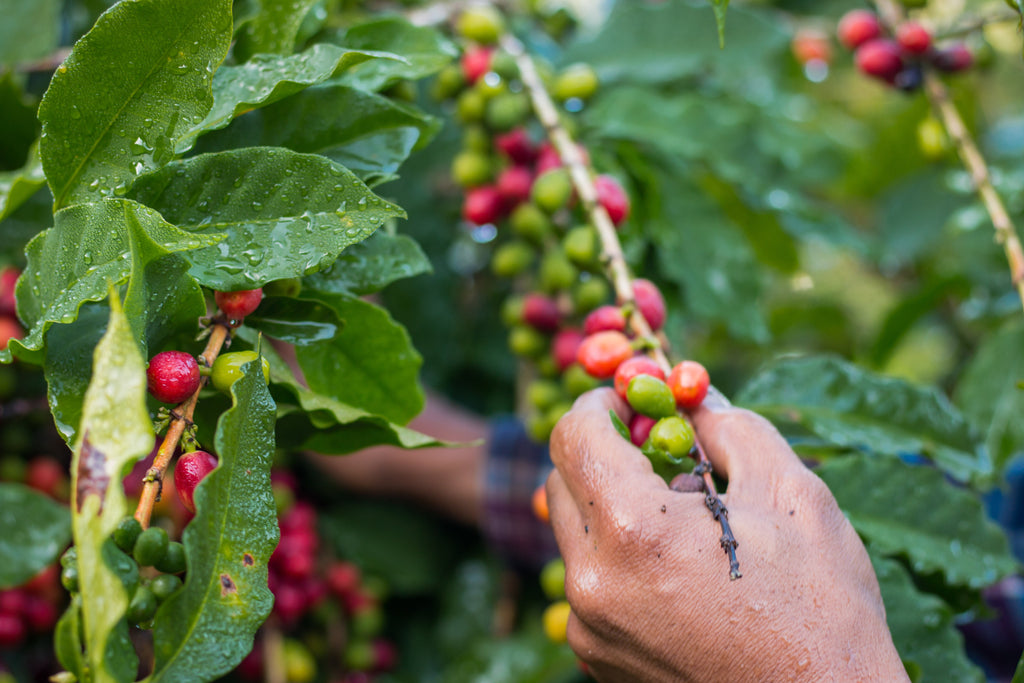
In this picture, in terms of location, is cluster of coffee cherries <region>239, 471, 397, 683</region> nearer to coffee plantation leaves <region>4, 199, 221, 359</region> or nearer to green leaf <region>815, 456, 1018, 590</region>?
coffee plantation leaves <region>4, 199, 221, 359</region>

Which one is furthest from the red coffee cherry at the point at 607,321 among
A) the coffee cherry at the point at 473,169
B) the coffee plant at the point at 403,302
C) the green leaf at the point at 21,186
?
the green leaf at the point at 21,186

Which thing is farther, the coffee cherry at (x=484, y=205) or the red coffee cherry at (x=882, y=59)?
the red coffee cherry at (x=882, y=59)

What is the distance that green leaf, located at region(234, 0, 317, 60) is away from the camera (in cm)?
89

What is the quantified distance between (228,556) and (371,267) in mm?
377

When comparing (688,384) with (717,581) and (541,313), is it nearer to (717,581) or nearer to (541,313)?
(717,581)

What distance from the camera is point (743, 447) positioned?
829 millimetres

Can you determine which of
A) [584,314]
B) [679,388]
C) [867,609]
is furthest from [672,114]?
[867,609]

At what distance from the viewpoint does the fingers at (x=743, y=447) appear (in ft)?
2.66

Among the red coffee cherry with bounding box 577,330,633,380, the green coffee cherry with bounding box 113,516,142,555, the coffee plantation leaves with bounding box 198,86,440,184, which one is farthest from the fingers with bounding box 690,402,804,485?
the green coffee cherry with bounding box 113,516,142,555

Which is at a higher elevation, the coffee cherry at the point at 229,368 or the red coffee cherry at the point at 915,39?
the red coffee cherry at the point at 915,39

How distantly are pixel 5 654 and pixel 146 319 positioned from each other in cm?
128

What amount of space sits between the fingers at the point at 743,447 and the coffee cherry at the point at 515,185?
0.64 metres

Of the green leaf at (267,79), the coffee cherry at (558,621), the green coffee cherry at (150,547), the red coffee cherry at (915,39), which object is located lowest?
the coffee cherry at (558,621)

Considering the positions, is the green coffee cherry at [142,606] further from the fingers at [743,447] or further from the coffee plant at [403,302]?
the fingers at [743,447]
